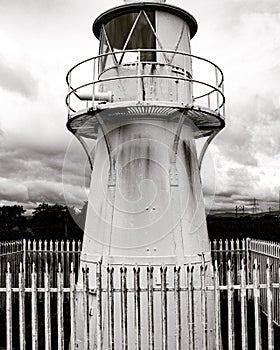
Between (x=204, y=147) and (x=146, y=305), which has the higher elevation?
(x=204, y=147)

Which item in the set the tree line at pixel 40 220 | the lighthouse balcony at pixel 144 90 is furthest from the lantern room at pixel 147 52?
the tree line at pixel 40 220

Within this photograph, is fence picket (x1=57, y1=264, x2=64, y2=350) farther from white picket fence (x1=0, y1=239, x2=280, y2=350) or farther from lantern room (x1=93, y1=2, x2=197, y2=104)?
lantern room (x1=93, y1=2, x2=197, y2=104)

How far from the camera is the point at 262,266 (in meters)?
12.5

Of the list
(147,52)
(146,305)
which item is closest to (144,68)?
(147,52)

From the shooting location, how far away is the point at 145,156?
8.31m

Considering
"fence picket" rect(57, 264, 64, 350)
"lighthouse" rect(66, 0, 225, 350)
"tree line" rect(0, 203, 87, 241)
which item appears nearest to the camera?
"fence picket" rect(57, 264, 64, 350)

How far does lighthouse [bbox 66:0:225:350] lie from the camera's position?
806 cm

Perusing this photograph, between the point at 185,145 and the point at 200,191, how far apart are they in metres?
1.10

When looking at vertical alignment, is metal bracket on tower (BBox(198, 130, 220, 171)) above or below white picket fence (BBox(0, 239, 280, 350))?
above

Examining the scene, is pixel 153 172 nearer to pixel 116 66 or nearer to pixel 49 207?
pixel 116 66

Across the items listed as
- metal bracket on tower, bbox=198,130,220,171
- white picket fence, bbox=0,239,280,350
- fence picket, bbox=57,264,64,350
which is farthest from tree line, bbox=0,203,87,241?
fence picket, bbox=57,264,64,350

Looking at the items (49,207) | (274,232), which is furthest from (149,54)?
(49,207)

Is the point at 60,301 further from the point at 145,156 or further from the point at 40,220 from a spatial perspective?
the point at 40,220

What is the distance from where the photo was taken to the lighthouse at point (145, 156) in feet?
Result: 26.5
